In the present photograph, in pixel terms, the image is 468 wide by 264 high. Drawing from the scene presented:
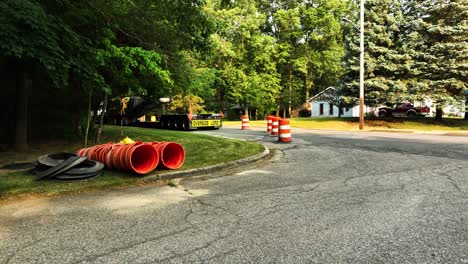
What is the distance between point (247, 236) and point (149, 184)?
3407 millimetres

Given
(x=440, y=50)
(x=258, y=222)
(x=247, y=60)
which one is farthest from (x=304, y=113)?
(x=258, y=222)

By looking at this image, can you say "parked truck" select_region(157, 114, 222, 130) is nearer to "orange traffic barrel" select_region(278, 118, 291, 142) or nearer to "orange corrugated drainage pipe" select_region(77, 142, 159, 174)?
"orange traffic barrel" select_region(278, 118, 291, 142)

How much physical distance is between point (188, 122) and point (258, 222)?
17805mm

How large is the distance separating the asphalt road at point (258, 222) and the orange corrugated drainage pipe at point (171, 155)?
825 millimetres

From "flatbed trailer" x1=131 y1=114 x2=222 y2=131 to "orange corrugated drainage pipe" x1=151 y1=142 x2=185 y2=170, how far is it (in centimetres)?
1350

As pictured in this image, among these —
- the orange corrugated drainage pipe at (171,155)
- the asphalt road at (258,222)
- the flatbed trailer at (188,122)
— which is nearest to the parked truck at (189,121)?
the flatbed trailer at (188,122)

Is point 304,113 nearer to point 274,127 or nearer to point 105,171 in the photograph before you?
point 274,127

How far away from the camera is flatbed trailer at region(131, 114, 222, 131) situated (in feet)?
71.1

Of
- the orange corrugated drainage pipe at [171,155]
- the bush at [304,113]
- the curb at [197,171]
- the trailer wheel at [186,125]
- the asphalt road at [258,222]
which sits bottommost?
the asphalt road at [258,222]

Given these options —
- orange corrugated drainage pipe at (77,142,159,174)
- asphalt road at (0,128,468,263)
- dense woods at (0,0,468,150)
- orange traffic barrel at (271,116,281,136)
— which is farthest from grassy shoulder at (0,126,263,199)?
orange traffic barrel at (271,116,281,136)

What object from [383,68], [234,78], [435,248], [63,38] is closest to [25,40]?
[63,38]

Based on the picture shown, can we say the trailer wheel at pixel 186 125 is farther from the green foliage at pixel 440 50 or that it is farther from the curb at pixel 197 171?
the green foliage at pixel 440 50

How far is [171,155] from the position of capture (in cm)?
805

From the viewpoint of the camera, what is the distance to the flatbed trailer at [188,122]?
21678mm
